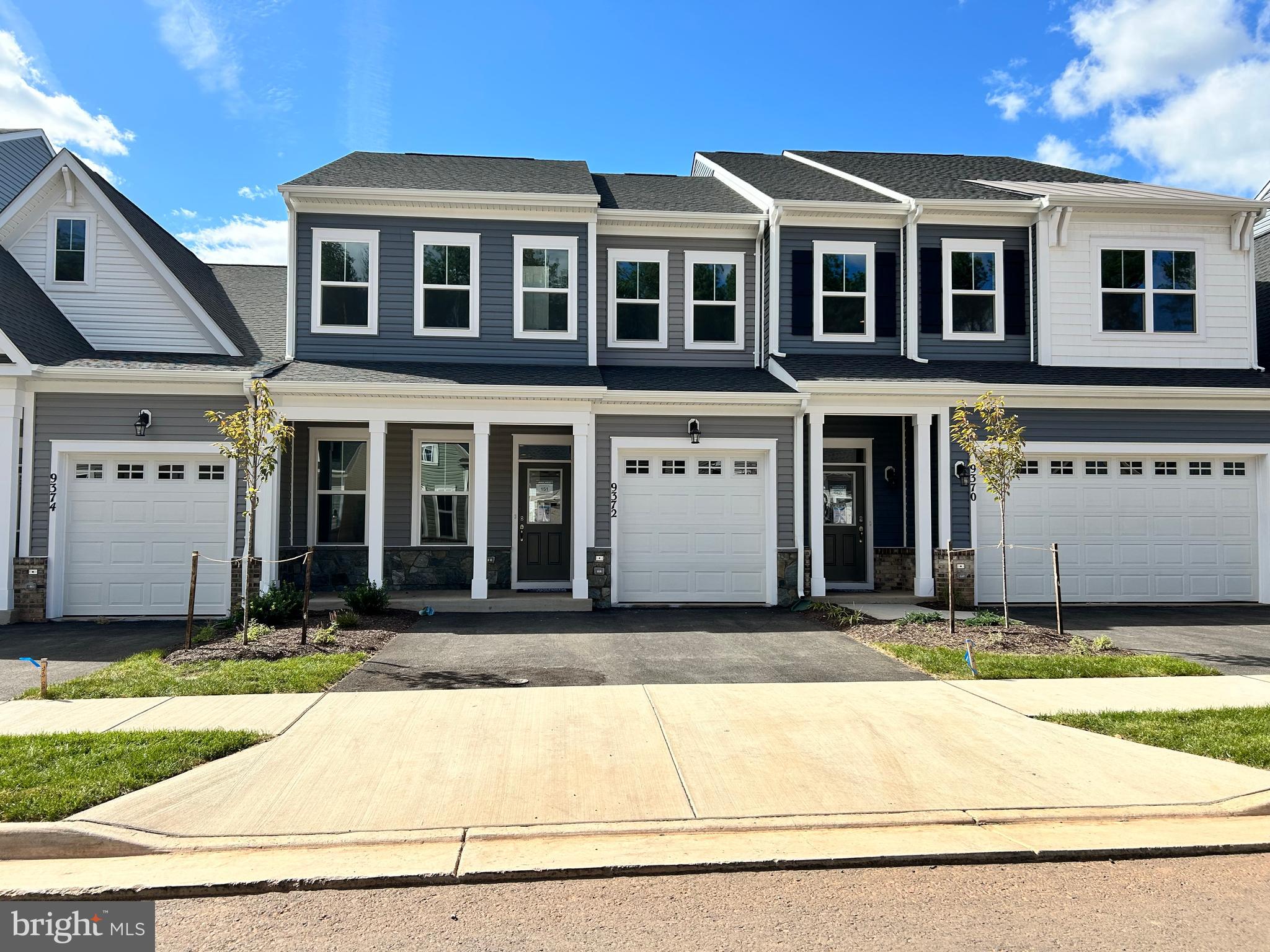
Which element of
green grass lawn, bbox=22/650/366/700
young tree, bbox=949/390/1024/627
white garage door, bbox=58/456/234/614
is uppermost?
young tree, bbox=949/390/1024/627

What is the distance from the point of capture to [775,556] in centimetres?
1341

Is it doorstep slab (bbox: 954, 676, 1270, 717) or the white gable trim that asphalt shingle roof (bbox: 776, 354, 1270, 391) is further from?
the white gable trim

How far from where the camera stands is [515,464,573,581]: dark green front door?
601 inches

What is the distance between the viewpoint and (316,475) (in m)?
14.9

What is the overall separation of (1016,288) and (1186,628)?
21.9 feet

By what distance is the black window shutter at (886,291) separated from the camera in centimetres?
1496

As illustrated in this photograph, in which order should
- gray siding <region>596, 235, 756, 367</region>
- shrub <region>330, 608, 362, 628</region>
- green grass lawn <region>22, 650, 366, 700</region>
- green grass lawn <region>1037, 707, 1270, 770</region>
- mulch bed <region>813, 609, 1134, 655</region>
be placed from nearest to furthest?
Answer: green grass lawn <region>1037, 707, 1270, 770</region>
green grass lawn <region>22, 650, 366, 700</region>
mulch bed <region>813, 609, 1134, 655</region>
shrub <region>330, 608, 362, 628</region>
gray siding <region>596, 235, 756, 367</region>

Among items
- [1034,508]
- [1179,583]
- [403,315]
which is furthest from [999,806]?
[403,315]

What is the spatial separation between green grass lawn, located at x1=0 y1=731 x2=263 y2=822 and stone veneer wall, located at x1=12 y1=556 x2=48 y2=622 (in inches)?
295

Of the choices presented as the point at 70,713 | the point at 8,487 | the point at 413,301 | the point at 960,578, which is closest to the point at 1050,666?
the point at 960,578

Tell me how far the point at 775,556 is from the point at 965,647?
4.29 m

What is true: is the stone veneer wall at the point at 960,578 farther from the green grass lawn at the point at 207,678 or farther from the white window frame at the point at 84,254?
the white window frame at the point at 84,254

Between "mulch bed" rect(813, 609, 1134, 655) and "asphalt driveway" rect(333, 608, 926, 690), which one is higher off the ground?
"mulch bed" rect(813, 609, 1134, 655)

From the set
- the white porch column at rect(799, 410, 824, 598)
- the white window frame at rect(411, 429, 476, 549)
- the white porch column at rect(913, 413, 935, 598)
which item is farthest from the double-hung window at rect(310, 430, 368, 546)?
the white porch column at rect(913, 413, 935, 598)
